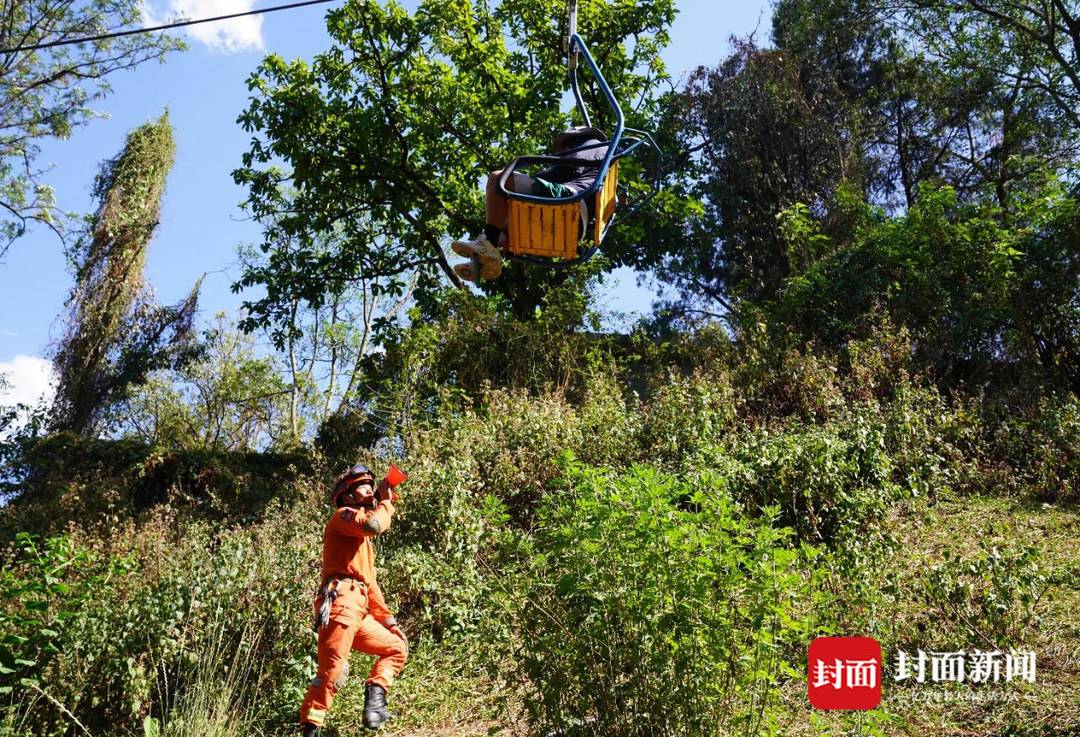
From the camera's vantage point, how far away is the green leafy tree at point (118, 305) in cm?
1714

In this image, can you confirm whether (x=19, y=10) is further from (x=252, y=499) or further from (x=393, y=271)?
(x=252, y=499)

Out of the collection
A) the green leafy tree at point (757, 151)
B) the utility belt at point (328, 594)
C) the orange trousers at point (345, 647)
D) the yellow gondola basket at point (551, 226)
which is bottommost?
the orange trousers at point (345, 647)

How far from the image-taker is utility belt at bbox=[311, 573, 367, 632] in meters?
4.84

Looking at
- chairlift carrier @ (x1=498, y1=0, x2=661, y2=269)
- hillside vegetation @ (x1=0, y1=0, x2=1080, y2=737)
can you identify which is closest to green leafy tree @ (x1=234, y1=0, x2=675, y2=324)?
hillside vegetation @ (x1=0, y1=0, x2=1080, y2=737)

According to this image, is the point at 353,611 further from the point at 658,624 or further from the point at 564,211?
the point at 564,211

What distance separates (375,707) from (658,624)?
2.09m

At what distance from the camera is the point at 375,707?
4.76m

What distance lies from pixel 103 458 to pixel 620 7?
11.0 m

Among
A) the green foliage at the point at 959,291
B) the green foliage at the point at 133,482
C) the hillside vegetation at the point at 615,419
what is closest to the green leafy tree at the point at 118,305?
the hillside vegetation at the point at 615,419

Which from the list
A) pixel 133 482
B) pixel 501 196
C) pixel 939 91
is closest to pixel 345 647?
pixel 501 196

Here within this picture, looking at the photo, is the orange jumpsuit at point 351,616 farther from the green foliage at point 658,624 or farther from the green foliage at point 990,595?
the green foliage at point 990,595

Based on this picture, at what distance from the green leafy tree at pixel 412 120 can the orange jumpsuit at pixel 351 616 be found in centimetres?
781

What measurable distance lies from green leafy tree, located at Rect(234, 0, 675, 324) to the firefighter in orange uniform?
24.9 ft

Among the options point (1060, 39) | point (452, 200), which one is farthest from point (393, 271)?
point (1060, 39)
